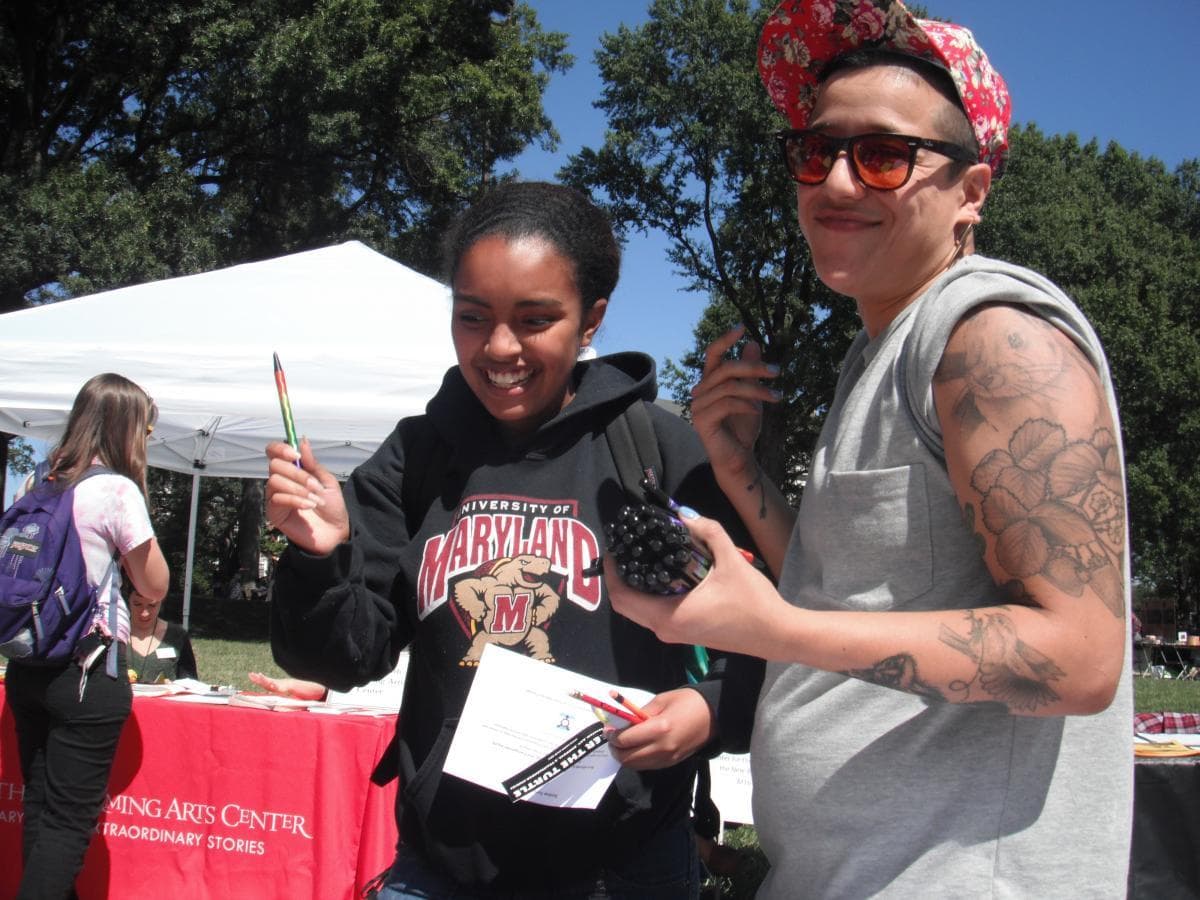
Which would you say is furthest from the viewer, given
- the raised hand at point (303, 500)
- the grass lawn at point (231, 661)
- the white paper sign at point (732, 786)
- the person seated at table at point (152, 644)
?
the grass lawn at point (231, 661)

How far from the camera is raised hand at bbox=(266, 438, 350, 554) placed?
155 cm

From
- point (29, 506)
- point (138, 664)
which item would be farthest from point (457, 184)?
point (29, 506)

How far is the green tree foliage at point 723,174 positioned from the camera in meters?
22.8

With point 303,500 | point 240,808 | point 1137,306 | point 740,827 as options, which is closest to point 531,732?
point 303,500

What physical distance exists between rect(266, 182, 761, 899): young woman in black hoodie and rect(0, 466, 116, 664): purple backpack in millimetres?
2436

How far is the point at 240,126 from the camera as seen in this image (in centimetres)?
1897

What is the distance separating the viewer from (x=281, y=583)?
5.34 ft

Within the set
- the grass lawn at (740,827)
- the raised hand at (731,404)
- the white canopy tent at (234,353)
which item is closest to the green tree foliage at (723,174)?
the grass lawn at (740,827)

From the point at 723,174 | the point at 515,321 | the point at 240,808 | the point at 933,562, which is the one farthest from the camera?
the point at 723,174

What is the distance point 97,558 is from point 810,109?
11.2 feet

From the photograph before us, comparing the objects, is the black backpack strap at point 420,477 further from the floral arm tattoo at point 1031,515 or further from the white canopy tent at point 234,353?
the white canopy tent at point 234,353

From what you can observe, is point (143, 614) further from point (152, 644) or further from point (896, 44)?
point (896, 44)

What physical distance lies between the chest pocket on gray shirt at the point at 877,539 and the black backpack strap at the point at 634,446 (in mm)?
551

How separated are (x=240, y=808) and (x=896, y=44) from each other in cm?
416
